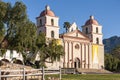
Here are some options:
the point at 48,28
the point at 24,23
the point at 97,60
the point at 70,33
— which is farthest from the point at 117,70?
the point at 24,23

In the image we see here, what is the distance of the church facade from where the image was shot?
3204 inches

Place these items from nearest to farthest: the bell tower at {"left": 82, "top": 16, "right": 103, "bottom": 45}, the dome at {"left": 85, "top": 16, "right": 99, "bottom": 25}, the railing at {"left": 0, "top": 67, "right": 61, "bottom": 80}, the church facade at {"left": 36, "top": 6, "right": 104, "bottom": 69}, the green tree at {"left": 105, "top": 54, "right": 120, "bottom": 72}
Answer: the railing at {"left": 0, "top": 67, "right": 61, "bottom": 80}
the church facade at {"left": 36, "top": 6, "right": 104, "bottom": 69}
the bell tower at {"left": 82, "top": 16, "right": 103, "bottom": 45}
the dome at {"left": 85, "top": 16, "right": 99, "bottom": 25}
the green tree at {"left": 105, "top": 54, "right": 120, "bottom": 72}

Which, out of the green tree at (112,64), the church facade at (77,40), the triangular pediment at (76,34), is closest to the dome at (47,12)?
the church facade at (77,40)

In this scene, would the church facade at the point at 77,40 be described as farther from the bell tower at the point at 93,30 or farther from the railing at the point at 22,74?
the railing at the point at 22,74

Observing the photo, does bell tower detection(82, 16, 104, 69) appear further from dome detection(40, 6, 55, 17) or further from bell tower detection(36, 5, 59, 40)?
dome detection(40, 6, 55, 17)

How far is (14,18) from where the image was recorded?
4094cm

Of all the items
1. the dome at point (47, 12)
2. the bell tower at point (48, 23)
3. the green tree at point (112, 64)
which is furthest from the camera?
the green tree at point (112, 64)

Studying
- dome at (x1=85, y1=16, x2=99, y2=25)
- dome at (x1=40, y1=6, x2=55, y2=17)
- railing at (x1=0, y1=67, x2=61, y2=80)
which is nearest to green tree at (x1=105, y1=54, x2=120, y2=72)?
dome at (x1=85, y1=16, x2=99, y2=25)

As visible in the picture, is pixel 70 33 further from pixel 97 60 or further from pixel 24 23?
pixel 24 23

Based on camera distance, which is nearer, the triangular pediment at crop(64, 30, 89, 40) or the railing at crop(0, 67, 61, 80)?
the railing at crop(0, 67, 61, 80)

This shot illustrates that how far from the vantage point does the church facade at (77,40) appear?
81.4 meters

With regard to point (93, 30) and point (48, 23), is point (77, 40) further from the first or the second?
point (48, 23)

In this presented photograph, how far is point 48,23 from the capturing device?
81.6 m

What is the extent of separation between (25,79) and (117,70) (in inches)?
2762
